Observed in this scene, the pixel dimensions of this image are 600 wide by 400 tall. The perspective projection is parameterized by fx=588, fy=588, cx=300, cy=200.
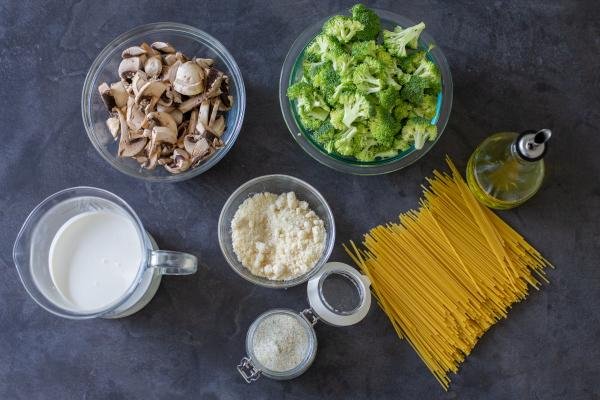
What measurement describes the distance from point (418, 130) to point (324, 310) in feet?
1.97

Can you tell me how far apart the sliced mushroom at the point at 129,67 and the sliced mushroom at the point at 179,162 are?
269 millimetres

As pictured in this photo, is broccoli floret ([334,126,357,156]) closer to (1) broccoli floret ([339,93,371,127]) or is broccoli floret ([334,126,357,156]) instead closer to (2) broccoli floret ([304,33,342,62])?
(1) broccoli floret ([339,93,371,127])

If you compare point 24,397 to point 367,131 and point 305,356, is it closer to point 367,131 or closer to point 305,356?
point 305,356

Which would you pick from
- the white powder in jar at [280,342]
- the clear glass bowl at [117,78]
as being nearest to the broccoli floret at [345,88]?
the clear glass bowl at [117,78]

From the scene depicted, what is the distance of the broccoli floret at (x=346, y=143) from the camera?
164cm

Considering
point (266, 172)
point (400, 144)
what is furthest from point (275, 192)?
point (400, 144)

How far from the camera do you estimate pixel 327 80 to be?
1613 mm

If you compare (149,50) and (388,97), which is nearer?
(388,97)

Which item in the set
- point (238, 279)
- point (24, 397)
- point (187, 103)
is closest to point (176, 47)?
point (187, 103)

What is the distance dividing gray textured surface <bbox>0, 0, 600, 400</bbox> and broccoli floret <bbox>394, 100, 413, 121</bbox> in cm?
30

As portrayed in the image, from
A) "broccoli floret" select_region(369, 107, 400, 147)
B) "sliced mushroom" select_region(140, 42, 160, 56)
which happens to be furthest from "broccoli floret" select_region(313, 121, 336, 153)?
"sliced mushroom" select_region(140, 42, 160, 56)

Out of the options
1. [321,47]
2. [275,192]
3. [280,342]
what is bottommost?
[280,342]

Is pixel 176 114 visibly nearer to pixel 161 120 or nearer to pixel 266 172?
pixel 161 120

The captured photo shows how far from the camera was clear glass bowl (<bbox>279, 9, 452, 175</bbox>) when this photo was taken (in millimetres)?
1780
